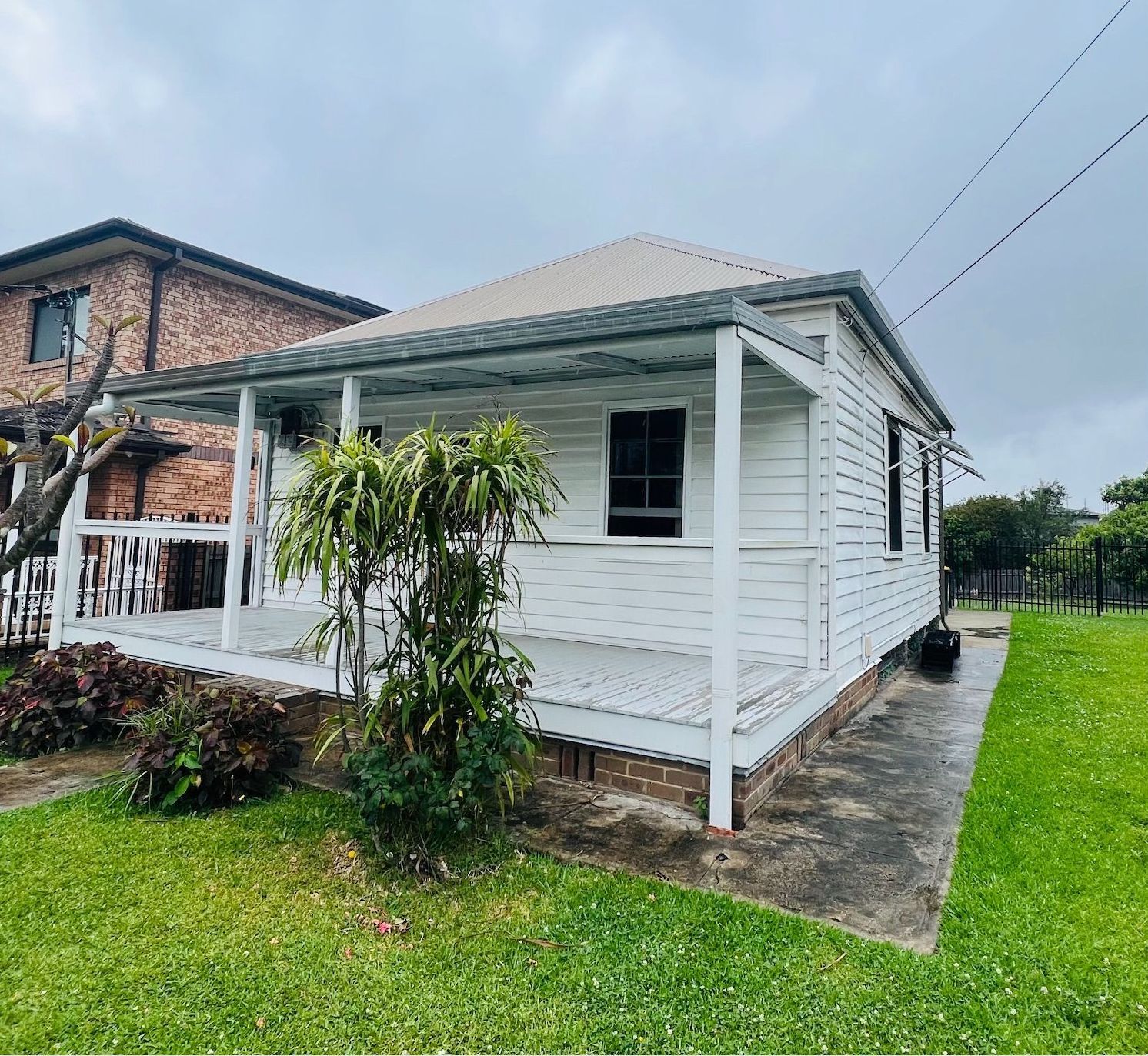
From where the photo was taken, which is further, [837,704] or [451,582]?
[837,704]

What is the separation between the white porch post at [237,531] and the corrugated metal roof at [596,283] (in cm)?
166

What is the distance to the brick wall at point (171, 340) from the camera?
452 inches

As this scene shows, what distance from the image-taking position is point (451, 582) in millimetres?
3402

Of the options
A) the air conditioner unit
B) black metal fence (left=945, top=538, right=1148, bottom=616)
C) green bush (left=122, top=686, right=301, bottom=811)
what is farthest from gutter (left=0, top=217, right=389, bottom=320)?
black metal fence (left=945, top=538, right=1148, bottom=616)

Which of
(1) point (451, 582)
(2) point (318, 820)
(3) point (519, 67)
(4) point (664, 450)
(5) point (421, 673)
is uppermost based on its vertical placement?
(3) point (519, 67)

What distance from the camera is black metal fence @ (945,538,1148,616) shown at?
17078mm

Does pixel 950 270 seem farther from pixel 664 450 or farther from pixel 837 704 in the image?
pixel 837 704

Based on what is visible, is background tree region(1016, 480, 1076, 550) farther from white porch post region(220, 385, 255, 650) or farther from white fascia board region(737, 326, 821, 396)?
white porch post region(220, 385, 255, 650)

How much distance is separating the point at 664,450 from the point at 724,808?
348 cm

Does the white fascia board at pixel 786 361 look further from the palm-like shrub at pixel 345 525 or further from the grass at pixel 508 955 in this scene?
the grass at pixel 508 955

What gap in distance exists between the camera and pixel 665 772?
13.2 ft

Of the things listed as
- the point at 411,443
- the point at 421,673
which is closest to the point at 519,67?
the point at 411,443

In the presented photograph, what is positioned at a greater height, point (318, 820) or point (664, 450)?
point (664, 450)

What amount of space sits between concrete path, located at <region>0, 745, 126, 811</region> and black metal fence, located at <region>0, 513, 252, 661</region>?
2.21 m
